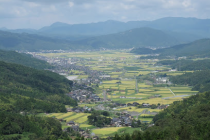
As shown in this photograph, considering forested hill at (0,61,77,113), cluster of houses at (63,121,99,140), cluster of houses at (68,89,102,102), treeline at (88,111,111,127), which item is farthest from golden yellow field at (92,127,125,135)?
cluster of houses at (68,89,102,102)

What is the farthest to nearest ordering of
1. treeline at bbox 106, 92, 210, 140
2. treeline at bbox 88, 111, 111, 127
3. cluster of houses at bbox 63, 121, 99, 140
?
treeline at bbox 88, 111, 111, 127, cluster of houses at bbox 63, 121, 99, 140, treeline at bbox 106, 92, 210, 140

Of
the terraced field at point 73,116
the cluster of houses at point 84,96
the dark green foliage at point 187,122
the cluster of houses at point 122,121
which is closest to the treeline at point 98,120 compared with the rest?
the cluster of houses at point 122,121

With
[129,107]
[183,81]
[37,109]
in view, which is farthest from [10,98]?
[183,81]

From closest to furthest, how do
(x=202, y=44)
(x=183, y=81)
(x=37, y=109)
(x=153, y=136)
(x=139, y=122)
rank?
(x=153, y=136)
(x=139, y=122)
(x=37, y=109)
(x=183, y=81)
(x=202, y=44)

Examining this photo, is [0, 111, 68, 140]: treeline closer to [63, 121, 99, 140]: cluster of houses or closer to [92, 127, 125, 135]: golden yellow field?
[63, 121, 99, 140]: cluster of houses

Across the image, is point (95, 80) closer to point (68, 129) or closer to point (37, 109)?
point (37, 109)

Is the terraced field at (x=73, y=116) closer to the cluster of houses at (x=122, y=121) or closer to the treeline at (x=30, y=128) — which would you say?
the cluster of houses at (x=122, y=121)
